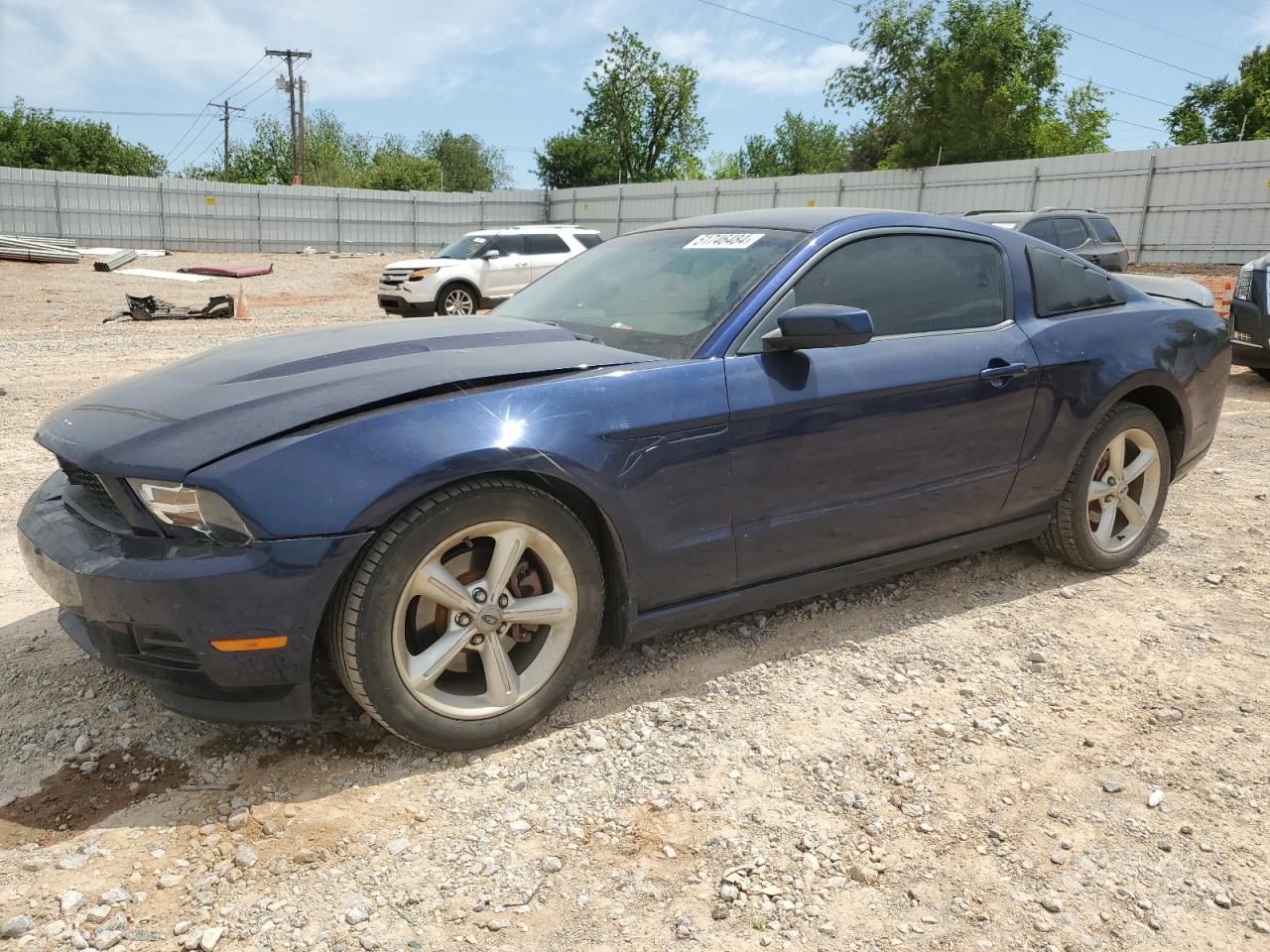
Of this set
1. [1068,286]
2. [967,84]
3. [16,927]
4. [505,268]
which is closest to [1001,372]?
[1068,286]

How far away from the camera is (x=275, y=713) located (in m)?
2.47

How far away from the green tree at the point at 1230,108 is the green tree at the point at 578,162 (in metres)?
29.5

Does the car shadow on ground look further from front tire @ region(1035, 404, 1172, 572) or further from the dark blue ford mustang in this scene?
front tire @ region(1035, 404, 1172, 572)

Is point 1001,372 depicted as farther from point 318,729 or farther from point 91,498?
point 91,498

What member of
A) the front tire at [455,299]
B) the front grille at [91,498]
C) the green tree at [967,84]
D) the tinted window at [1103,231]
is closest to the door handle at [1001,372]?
the front grille at [91,498]

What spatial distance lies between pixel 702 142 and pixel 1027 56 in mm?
23412

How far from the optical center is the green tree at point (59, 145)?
2178 inches

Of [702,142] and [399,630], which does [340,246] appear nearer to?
[702,142]

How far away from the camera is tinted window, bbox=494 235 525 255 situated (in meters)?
17.0

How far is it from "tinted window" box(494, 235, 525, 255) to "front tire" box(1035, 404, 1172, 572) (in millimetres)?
13996

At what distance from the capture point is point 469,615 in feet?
8.68

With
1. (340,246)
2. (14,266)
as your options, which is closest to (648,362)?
(14,266)

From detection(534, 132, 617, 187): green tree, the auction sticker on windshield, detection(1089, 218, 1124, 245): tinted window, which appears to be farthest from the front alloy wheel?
detection(534, 132, 617, 187): green tree

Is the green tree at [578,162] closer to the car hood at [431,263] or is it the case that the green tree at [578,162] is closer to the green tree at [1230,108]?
the green tree at [1230,108]
